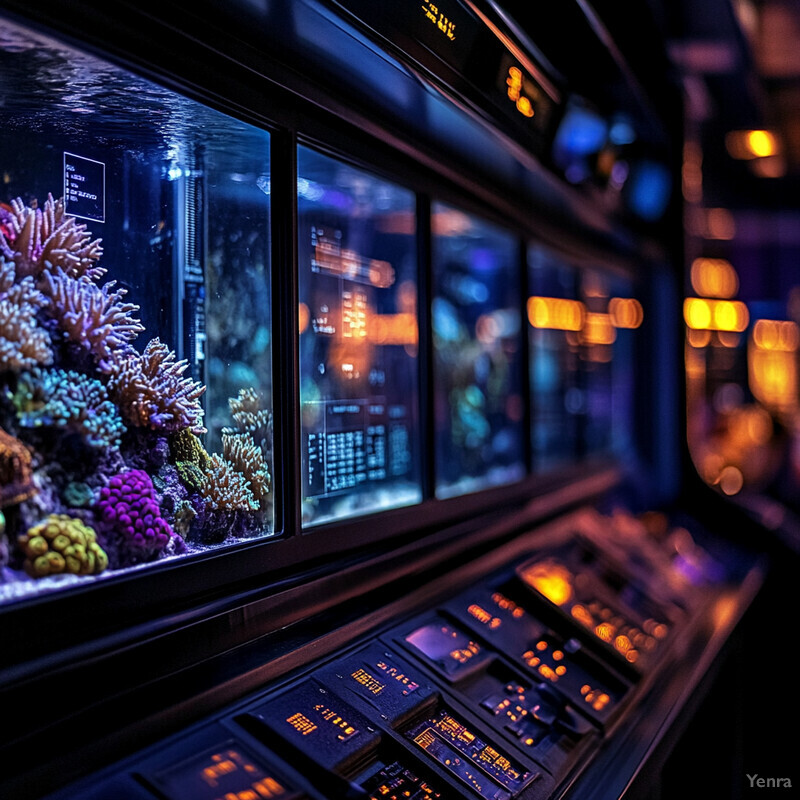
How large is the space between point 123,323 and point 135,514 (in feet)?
1.04

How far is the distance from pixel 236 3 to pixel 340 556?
1.17 metres

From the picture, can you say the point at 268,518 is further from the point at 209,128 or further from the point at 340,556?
the point at 209,128

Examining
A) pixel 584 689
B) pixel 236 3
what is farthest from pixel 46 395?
pixel 584 689

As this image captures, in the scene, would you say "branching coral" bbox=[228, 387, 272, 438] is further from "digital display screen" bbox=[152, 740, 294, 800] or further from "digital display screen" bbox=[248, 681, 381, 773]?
"digital display screen" bbox=[152, 740, 294, 800]

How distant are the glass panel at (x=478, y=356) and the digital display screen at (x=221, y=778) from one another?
70.4 inches

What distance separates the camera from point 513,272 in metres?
3.15

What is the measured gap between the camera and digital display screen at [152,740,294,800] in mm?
1167

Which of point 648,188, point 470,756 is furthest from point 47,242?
point 648,188

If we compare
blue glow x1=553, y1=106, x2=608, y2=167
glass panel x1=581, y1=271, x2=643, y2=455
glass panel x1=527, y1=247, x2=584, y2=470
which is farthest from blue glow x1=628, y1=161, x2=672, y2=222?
blue glow x1=553, y1=106, x2=608, y2=167

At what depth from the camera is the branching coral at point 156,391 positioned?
134cm

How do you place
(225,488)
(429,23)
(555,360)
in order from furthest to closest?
(555,360) < (429,23) < (225,488)

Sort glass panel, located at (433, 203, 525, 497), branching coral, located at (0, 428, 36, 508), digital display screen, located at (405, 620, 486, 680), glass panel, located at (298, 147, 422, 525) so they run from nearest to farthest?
branching coral, located at (0, 428, 36, 508)
digital display screen, located at (405, 620, 486, 680)
glass panel, located at (298, 147, 422, 525)
glass panel, located at (433, 203, 525, 497)

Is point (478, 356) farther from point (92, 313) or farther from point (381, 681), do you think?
point (92, 313)

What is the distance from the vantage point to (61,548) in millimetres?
1196
